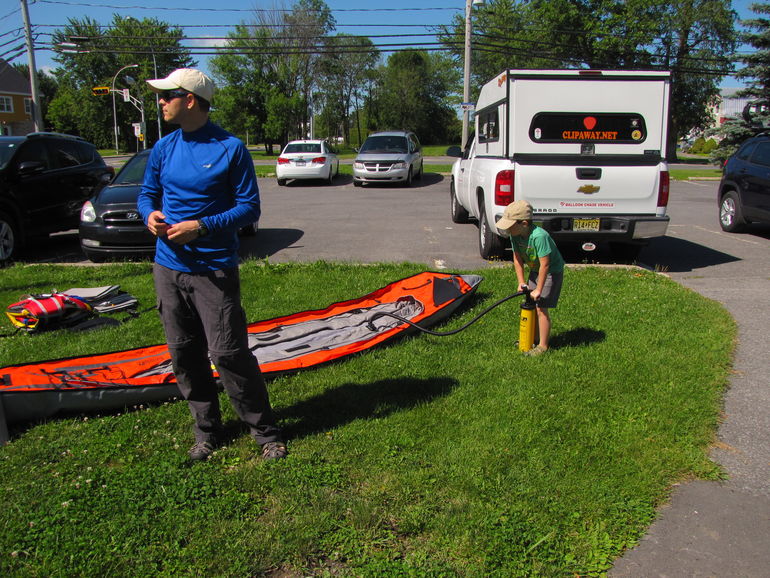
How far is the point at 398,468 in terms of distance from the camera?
11.0 feet

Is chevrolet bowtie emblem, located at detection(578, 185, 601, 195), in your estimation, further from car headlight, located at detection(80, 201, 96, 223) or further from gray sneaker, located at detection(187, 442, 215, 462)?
car headlight, located at detection(80, 201, 96, 223)

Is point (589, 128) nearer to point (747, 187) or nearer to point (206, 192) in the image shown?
point (747, 187)

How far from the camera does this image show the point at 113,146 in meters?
70.2

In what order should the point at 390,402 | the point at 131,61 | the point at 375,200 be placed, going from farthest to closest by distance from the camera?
the point at 131,61
the point at 375,200
the point at 390,402

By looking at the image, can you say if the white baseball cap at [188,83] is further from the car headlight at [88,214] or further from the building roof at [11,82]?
the building roof at [11,82]

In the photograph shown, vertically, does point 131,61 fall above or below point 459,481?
above

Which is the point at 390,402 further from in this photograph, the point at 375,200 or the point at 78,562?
the point at 375,200

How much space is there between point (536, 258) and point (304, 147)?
1887 centimetres

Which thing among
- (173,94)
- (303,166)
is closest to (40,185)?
(173,94)

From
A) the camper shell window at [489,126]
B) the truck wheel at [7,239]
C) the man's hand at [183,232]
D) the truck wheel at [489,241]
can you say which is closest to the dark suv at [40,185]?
the truck wheel at [7,239]

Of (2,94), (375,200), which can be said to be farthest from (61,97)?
(375,200)

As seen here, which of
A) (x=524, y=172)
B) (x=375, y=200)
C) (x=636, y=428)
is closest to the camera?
(x=636, y=428)

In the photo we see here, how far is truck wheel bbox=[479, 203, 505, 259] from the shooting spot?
8648 mm

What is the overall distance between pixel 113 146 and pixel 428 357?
7388cm
